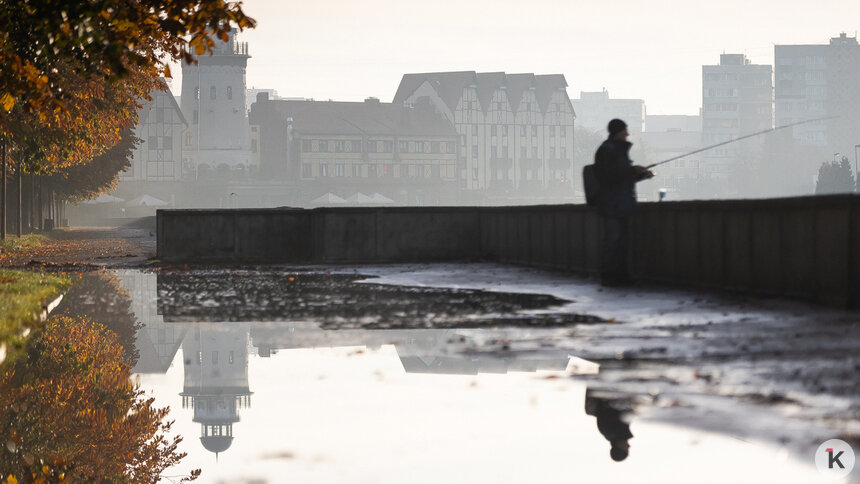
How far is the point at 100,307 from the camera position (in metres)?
Answer: 14.3

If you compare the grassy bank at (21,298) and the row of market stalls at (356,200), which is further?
the row of market stalls at (356,200)

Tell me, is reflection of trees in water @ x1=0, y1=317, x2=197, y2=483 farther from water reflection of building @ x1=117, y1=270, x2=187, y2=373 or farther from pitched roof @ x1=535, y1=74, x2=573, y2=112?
pitched roof @ x1=535, y1=74, x2=573, y2=112

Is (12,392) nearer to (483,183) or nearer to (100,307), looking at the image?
(100,307)

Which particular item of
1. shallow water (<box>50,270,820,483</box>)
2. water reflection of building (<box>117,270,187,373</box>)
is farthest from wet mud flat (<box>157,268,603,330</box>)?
water reflection of building (<box>117,270,187,373</box>)

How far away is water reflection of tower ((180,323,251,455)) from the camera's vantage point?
20.7 feet

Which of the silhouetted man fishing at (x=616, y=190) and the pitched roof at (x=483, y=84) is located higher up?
the pitched roof at (x=483, y=84)

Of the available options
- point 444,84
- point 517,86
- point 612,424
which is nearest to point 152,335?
point 612,424

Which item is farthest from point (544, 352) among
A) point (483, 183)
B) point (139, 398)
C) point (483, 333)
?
point (483, 183)

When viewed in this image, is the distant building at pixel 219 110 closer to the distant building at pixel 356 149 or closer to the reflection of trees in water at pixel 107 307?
the distant building at pixel 356 149

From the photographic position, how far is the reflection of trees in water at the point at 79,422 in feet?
17.6

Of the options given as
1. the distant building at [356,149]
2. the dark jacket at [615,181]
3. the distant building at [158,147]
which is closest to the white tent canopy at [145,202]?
the distant building at [158,147]

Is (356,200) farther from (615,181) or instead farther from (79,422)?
(79,422)

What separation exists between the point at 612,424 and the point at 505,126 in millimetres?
141029

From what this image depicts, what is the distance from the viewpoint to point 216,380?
7863 mm
